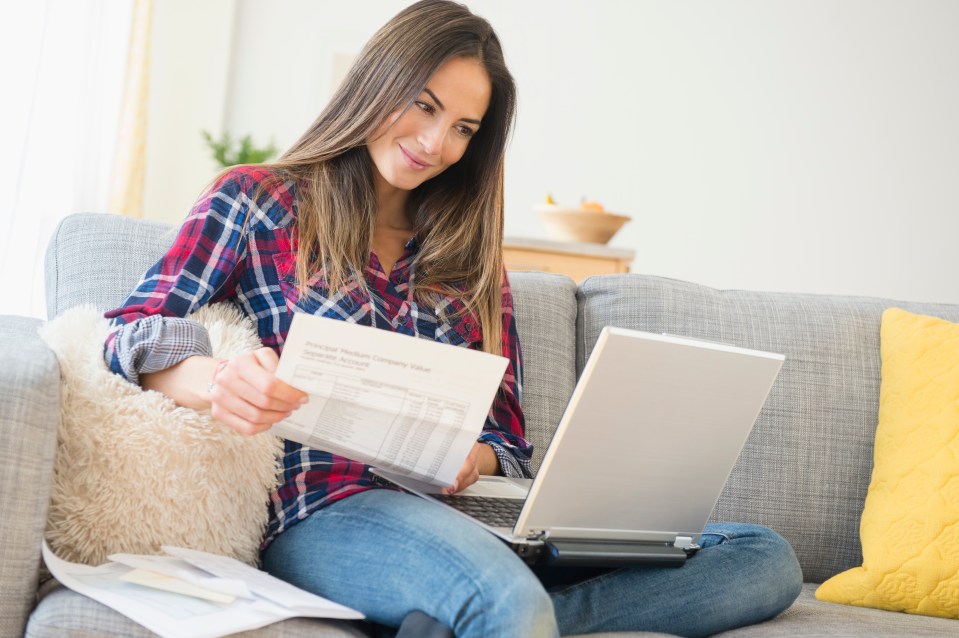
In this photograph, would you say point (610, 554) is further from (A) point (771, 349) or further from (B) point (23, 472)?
(A) point (771, 349)

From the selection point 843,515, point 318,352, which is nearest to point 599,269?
point 843,515

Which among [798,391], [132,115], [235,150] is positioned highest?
[132,115]

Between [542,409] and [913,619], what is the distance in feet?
2.07

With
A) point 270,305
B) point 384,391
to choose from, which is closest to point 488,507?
point 384,391

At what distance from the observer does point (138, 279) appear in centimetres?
148

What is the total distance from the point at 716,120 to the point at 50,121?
291 centimetres

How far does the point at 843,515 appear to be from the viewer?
1667mm

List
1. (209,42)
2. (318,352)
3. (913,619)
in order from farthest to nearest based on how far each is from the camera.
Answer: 1. (209,42)
2. (913,619)
3. (318,352)

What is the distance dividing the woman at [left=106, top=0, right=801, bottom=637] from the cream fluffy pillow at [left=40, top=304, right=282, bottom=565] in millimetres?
39

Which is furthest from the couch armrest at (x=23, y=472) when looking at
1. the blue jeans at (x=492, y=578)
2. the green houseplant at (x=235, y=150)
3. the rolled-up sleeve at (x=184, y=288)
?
the green houseplant at (x=235, y=150)

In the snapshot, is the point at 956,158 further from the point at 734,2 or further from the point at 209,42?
the point at 209,42

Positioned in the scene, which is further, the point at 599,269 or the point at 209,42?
the point at 209,42

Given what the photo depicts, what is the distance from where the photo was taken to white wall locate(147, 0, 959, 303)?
15.1 ft

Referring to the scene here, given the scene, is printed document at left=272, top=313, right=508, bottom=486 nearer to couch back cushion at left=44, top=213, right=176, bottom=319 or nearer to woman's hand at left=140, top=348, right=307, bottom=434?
woman's hand at left=140, top=348, right=307, bottom=434
